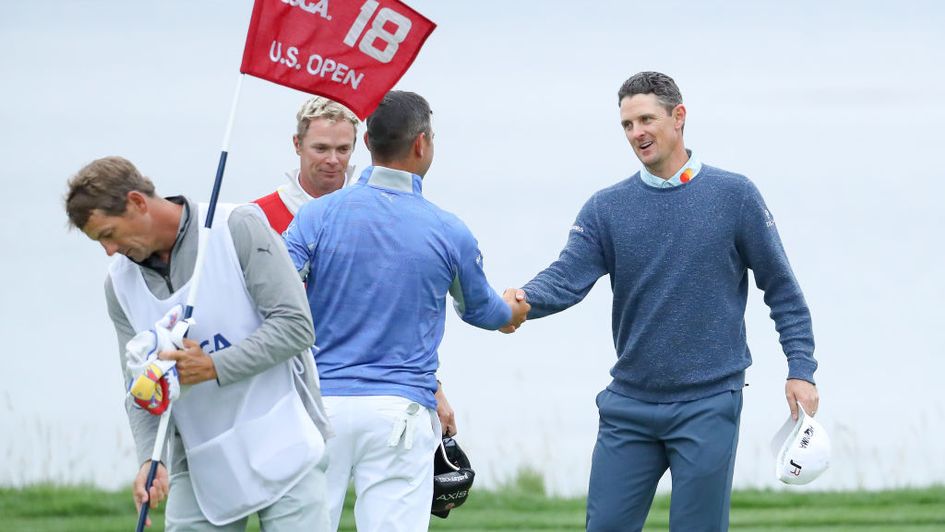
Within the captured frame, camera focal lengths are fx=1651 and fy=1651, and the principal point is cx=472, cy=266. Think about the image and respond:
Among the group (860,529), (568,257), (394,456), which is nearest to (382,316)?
(394,456)

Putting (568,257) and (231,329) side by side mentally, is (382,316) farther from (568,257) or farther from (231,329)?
(568,257)

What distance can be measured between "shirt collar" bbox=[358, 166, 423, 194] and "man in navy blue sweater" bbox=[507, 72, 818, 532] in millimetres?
892

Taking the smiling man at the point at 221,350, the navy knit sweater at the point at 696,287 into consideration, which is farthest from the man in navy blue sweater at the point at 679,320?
the smiling man at the point at 221,350

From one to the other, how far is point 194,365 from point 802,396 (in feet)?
7.12

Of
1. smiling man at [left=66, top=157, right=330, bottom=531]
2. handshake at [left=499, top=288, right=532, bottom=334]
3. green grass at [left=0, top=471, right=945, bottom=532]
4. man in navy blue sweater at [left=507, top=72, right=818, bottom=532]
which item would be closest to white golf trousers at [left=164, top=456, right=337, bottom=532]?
smiling man at [left=66, top=157, right=330, bottom=531]

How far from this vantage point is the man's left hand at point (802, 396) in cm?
536

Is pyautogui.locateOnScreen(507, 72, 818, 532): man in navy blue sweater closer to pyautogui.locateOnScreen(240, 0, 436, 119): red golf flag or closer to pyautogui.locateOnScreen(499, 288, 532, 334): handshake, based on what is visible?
pyautogui.locateOnScreen(499, 288, 532, 334): handshake

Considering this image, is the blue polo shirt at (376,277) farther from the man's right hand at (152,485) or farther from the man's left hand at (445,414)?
the man's right hand at (152,485)

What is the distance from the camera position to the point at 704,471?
532 cm

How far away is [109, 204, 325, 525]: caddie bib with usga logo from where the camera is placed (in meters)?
4.21

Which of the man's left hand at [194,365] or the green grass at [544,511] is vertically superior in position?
Result: the man's left hand at [194,365]

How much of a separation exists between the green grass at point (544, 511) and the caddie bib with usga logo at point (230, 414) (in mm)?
4217

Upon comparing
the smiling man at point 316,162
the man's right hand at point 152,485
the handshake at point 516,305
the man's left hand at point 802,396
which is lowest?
Answer: the man's right hand at point 152,485

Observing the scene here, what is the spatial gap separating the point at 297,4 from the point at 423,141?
1.87ft
